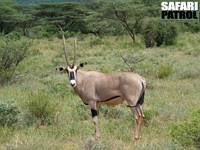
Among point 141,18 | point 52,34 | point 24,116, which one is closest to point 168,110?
point 24,116

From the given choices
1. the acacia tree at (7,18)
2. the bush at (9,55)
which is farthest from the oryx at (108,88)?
the acacia tree at (7,18)

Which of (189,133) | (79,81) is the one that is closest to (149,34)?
(79,81)

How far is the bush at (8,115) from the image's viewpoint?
902 cm

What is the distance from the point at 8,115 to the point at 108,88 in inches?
76.2

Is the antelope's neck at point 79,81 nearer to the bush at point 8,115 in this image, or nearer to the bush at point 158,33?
the bush at point 8,115

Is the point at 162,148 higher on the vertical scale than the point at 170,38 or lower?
higher

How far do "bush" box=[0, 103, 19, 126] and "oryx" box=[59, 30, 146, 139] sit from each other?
1.40m

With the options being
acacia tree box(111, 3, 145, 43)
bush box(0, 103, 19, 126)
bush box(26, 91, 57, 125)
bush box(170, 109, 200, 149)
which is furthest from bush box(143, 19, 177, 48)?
bush box(170, 109, 200, 149)

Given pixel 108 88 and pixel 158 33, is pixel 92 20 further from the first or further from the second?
pixel 108 88

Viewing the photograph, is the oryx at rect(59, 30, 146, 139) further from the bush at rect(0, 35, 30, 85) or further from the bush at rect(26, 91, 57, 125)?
the bush at rect(0, 35, 30, 85)

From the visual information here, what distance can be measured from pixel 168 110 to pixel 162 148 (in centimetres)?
339

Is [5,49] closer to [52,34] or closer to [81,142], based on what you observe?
[81,142]

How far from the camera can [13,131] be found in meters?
8.68

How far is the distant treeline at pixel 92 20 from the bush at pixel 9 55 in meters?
16.0
